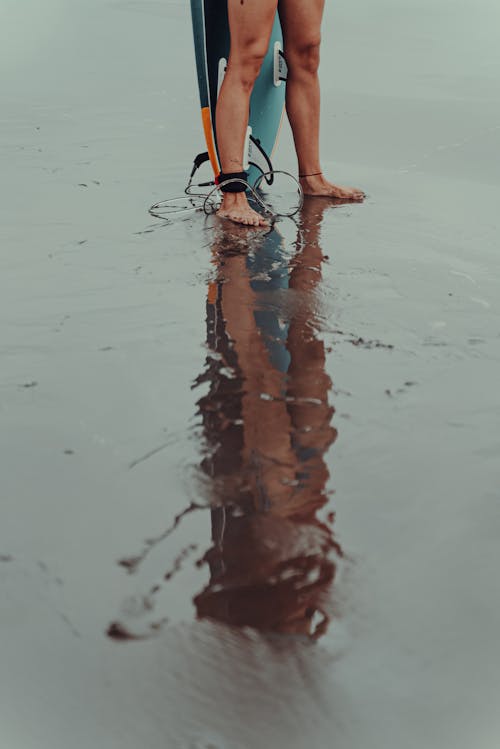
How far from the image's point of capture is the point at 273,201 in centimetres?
262

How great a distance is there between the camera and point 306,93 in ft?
9.02

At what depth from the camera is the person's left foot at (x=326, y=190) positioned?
2641 mm

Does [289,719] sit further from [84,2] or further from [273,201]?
[84,2]

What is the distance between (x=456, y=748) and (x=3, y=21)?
8.72 meters

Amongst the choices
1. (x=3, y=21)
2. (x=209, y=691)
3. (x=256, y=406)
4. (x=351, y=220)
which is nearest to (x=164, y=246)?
(x=351, y=220)

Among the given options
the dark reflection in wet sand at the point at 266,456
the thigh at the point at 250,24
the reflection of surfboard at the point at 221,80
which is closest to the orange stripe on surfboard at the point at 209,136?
the reflection of surfboard at the point at 221,80

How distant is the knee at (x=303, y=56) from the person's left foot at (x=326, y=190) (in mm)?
351

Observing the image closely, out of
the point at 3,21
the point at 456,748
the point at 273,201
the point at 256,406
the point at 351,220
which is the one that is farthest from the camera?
the point at 3,21

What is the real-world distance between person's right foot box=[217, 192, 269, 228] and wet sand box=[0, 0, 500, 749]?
0.11 m

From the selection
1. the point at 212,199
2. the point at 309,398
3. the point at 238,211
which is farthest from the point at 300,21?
the point at 309,398

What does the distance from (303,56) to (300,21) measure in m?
0.12

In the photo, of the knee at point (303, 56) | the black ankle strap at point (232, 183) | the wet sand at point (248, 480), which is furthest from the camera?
the knee at point (303, 56)

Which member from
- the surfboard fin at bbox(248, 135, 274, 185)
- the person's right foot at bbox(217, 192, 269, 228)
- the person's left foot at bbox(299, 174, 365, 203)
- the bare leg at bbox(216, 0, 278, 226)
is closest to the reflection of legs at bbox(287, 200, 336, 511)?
the person's right foot at bbox(217, 192, 269, 228)

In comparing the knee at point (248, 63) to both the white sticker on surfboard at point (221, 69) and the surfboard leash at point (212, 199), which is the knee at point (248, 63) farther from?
the surfboard leash at point (212, 199)
